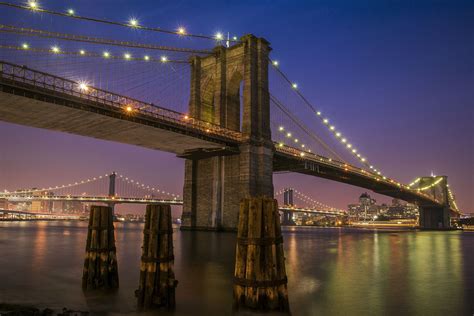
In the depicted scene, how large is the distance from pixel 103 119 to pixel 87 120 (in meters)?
1.85

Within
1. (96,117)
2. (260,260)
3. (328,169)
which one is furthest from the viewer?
(328,169)

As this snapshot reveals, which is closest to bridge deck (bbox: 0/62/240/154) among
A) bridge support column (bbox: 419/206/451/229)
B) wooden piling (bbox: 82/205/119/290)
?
wooden piling (bbox: 82/205/119/290)

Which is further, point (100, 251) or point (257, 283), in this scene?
point (100, 251)

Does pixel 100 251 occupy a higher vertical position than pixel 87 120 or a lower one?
lower

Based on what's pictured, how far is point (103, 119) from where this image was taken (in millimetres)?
37812

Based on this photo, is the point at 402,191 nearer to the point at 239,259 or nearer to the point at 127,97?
the point at 127,97

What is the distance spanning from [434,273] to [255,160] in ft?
103

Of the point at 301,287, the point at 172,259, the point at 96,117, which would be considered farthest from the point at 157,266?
the point at 96,117

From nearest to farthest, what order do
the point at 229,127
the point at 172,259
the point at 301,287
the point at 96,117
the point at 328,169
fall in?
1. the point at 172,259
2. the point at 301,287
3. the point at 96,117
4. the point at 229,127
5. the point at 328,169

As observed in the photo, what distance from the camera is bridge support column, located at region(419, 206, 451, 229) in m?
110

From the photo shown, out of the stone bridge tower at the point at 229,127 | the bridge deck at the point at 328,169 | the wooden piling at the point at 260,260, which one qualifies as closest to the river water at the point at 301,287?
the wooden piling at the point at 260,260

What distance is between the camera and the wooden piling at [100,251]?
1079cm

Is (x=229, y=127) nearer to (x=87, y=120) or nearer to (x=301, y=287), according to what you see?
(x=87, y=120)

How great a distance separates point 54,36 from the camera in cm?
4009
